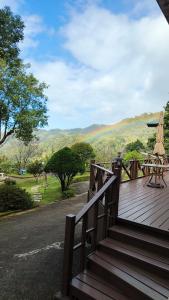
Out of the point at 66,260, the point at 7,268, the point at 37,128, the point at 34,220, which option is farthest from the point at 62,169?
the point at 66,260

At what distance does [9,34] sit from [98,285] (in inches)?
382

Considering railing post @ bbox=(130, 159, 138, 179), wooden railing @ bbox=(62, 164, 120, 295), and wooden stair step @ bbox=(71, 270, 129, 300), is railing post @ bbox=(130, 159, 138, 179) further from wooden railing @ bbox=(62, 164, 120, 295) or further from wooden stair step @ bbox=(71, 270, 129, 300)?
wooden stair step @ bbox=(71, 270, 129, 300)

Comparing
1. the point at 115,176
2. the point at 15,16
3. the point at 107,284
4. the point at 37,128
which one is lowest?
the point at 107,284

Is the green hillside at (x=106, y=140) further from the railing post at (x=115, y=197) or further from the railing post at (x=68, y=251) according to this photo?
the railing post at (x=68, y=251)

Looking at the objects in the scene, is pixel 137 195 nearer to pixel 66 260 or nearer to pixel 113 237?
pixel 113 237

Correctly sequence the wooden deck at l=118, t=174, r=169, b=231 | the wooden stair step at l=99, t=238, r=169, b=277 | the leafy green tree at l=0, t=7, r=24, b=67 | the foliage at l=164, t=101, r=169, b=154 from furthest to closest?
the foliage at l=164, t=101, r=169, b=154
the leafy green tree at l=0, t=7, r=24, b=67
the wooden deck at l=118, t=174, r=169, b=231
the wooden stair step at l=99, t=238, r=169, b=277

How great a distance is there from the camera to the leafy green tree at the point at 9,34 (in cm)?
920

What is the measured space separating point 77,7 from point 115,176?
9114mm

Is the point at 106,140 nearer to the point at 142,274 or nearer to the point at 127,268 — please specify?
the point at 127,268

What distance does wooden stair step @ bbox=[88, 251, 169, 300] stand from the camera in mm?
2586

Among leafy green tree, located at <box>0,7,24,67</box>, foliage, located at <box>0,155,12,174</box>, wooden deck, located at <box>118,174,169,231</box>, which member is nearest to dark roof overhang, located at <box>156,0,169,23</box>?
wooden deck, located at <box>118,174,169,231</box>

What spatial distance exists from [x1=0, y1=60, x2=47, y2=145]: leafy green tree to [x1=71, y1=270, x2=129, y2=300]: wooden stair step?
8.25m

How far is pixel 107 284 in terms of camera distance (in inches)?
119

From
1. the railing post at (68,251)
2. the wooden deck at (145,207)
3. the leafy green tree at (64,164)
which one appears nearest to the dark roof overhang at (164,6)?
the railing post at (68,251)
